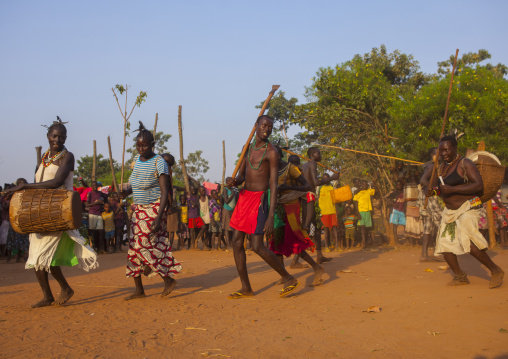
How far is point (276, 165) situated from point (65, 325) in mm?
2835

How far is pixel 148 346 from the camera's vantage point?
3938mm

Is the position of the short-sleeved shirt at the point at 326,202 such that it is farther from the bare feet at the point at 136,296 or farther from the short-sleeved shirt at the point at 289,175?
the bare feet at the point at 136,296

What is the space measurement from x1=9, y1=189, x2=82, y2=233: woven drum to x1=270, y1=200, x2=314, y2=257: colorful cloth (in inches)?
104

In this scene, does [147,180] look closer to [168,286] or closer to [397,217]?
[168,286]

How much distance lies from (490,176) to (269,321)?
3.89 metres

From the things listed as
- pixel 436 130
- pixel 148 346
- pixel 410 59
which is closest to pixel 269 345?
pixel 148 346

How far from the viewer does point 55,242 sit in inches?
219

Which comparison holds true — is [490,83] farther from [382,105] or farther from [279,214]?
[279,214]

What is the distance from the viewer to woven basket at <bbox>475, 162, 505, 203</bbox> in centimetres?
667

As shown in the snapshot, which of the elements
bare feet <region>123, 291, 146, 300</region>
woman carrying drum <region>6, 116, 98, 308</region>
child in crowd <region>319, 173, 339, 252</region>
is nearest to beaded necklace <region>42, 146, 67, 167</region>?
woman carrying drum <region>6, 116, 98, 308</region>

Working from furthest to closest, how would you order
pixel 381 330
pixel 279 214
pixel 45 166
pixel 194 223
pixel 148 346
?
pixel 194 223
pixel 279 214
pixel 45 166
pixel 381 330
pixel 148 346

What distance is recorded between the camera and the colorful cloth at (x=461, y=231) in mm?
6145

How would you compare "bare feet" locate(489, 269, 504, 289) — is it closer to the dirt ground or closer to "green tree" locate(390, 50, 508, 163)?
the dirt ground

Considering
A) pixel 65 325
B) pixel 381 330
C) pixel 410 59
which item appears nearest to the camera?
pixel 381 330
